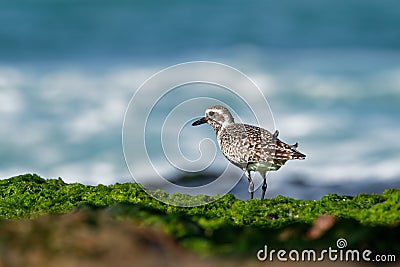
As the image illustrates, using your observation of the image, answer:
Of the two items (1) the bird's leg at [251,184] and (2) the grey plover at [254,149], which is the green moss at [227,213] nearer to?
(1) the bird's leg at [251,184]

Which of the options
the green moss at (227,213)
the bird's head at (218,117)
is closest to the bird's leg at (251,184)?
the green moss at (227,213)

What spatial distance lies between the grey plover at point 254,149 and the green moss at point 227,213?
2.41ft

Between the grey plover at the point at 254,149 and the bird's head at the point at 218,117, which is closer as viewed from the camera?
the grey plover at the point at 254,149

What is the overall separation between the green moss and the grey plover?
0.73m

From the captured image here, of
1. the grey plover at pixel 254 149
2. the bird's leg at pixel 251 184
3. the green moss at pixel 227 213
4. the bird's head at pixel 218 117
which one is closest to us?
the green moss at pixel 227 213

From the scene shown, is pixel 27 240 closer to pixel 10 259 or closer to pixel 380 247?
pixel 10 259

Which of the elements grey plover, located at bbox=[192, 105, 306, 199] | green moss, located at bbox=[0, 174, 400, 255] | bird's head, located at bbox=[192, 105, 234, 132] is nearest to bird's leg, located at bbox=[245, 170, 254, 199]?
grey plover, located at bbox=[192, 105, 306, 199]

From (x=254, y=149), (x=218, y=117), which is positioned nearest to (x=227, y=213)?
(x=254, y=149)

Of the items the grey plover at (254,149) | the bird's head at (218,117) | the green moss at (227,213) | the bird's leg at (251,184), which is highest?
the bird's head at (218,117)

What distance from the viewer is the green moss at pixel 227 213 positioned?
6547 millimetres

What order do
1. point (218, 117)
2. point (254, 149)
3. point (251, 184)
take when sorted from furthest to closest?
1. point (218, 117)
2. point (251, 184)
3. point (254, 149)

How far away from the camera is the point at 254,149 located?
1458cm

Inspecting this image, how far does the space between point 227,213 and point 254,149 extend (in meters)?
1.85

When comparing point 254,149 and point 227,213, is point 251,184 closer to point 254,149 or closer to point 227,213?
point 254,149
